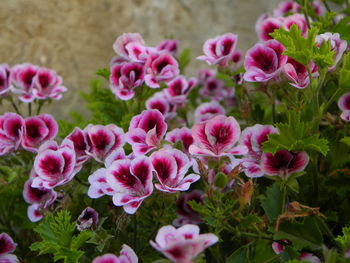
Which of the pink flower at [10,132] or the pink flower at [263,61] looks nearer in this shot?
the pink flower at [263,61]

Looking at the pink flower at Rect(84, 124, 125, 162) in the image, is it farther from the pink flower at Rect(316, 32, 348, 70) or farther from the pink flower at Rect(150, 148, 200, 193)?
the pink flower at Rect(316, 32, 348, 70)

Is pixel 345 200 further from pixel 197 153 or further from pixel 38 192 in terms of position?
pixel 38 192

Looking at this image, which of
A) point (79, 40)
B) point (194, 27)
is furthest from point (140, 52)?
point (194, 27)

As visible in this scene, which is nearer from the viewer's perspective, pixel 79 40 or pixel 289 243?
pixel 289 243

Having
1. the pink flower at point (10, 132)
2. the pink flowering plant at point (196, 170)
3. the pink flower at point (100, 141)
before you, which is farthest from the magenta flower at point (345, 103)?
the pink flower at point (10, 132)

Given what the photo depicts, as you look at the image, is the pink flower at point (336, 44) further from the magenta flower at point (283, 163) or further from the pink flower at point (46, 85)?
the pink flower at point (46, 85)

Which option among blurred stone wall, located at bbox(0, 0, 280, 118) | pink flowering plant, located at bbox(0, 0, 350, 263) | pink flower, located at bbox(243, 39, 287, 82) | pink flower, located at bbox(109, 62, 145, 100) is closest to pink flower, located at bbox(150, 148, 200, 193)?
pink flowering plant, located at bbox(0, 0, 350, 263)
